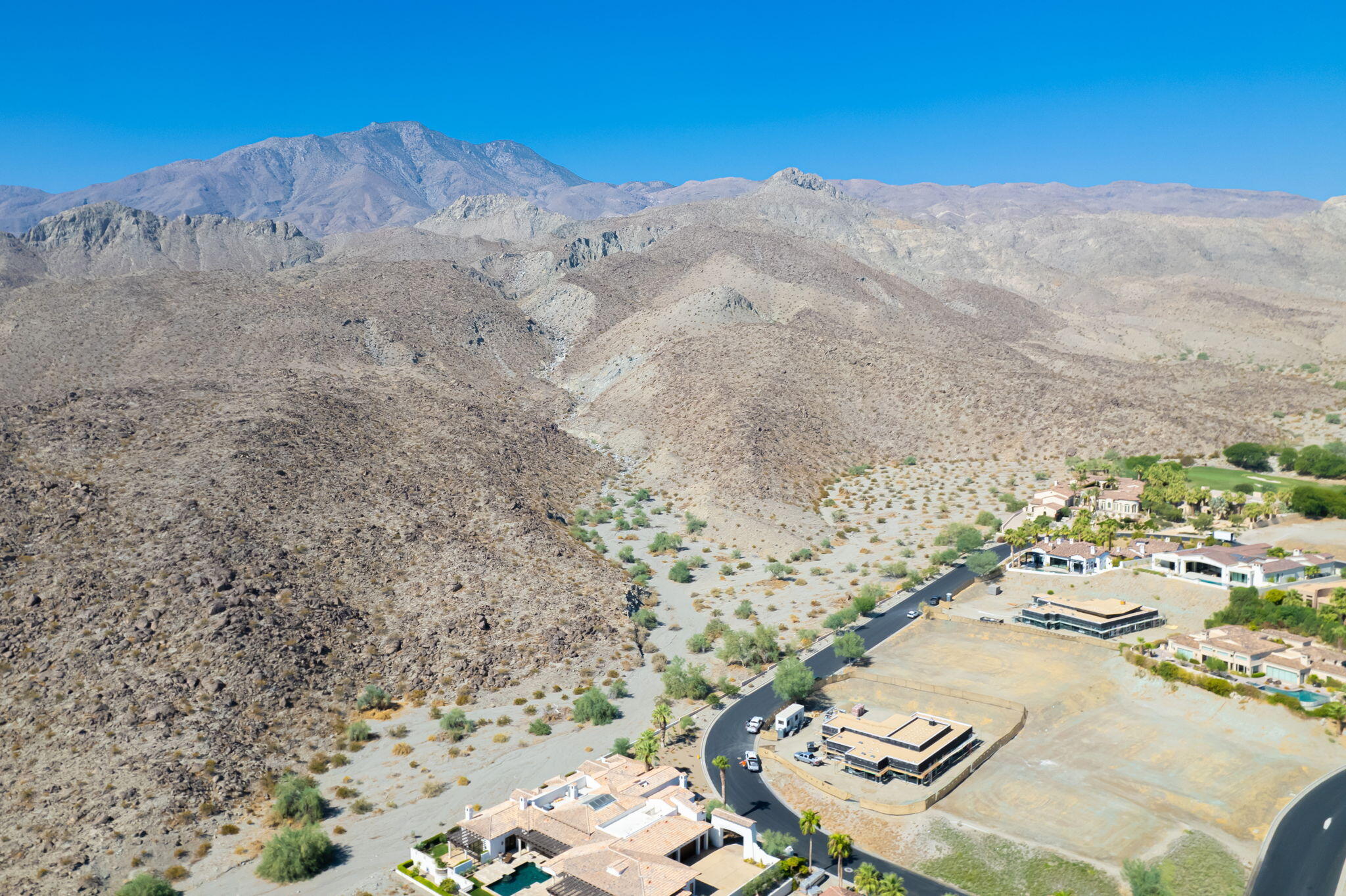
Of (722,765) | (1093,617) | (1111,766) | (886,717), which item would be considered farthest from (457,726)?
(1093,617)

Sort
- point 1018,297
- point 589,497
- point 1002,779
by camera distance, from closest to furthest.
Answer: point 1002,779 → point 589,497 → point 1018,297

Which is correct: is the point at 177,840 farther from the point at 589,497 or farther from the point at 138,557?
the point at 589,497

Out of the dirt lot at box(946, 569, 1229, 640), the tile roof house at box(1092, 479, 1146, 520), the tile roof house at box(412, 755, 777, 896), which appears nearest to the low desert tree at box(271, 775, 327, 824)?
→ the tile roof house at box(412, 755, 777, 896)

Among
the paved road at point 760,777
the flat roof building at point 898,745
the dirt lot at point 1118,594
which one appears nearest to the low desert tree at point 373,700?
the paved road at point 760,777

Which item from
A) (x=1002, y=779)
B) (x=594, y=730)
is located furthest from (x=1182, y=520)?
(x=594, y=730)

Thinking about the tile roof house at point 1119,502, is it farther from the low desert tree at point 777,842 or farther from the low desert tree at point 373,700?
the low desert tree at point 373,700

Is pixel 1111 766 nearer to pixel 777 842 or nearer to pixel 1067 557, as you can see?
pixel 777 842
